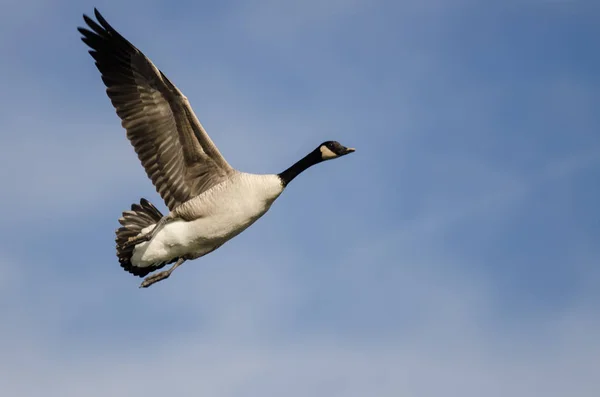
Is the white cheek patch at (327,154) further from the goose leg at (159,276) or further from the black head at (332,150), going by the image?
the goose leg at (159,276)

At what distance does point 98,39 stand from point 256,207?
3.69 m

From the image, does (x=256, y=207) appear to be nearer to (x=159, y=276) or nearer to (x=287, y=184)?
(x=287, y=184)

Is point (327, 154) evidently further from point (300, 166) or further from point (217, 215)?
point (217, 215)

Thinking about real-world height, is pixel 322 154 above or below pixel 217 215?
above

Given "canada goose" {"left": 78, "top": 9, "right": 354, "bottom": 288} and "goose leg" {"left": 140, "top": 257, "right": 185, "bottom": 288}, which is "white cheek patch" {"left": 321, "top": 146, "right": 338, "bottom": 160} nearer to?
"canada goose" {"left": 78, "top": 9, "right": 354, "bottom": 288}

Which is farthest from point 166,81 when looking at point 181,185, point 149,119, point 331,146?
point 331,146

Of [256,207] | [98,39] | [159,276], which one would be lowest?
[159,276]

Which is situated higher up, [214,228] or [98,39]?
[98,39]

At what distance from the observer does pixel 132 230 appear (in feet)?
53.2

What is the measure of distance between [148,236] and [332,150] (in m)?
3.20

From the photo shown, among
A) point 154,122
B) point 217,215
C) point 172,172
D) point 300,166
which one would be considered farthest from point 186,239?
point 300,166

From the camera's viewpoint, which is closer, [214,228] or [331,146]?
[214,228]

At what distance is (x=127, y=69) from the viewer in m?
15.7

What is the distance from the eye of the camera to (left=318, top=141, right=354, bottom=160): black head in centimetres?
1617
